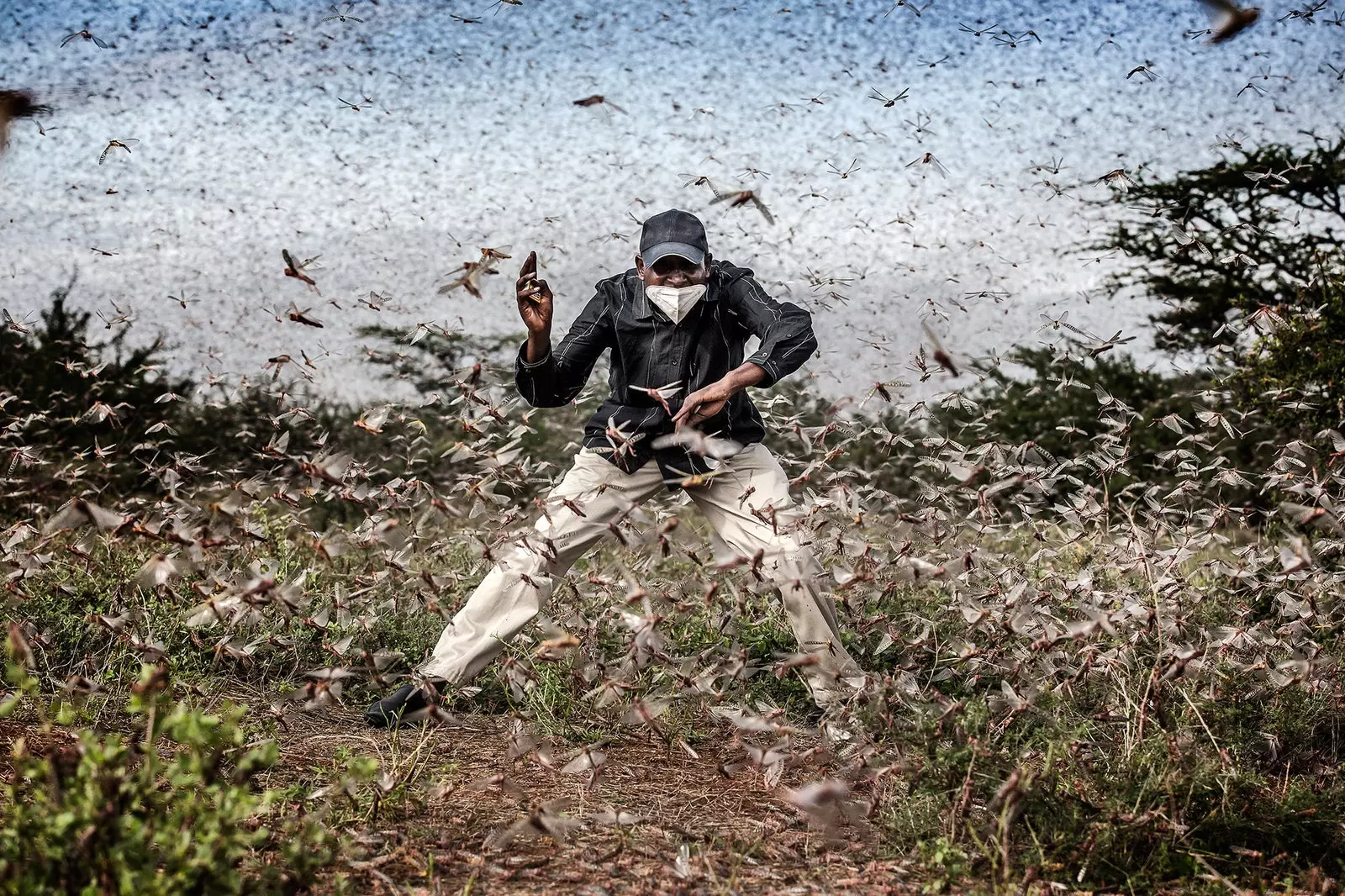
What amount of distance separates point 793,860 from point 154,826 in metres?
1.54

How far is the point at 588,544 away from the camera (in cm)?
389

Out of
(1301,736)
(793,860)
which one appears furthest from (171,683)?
(1301,736)

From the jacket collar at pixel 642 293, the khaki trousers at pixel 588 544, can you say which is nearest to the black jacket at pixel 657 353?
the jacket collar at pixel 642 293

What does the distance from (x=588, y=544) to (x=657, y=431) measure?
1.66ft

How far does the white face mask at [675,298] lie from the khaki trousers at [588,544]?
0.58m

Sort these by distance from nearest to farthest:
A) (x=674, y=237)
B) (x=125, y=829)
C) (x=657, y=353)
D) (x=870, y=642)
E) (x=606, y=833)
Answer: (x=125, y=829) < (x=606, y=833) < (x=674, y=237) < (x=657, y=353) < (x=870, y=642)

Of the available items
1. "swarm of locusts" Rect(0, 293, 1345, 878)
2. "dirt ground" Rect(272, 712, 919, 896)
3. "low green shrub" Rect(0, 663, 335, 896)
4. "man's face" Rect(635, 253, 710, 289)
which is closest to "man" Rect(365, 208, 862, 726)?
"man's face" Rect(635, 253, 710, 289)

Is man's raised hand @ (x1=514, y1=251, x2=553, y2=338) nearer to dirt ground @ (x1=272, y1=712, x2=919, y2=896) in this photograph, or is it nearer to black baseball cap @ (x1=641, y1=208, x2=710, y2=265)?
black baseball cap @ (x1=641, y1=208, x2=710, y2=265)

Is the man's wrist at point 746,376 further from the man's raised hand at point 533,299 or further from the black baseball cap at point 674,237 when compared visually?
the man's raised hand at point 533,299

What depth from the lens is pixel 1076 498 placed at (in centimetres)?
403

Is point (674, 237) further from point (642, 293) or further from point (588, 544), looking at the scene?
point (588, 544)

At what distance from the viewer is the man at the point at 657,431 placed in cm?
357

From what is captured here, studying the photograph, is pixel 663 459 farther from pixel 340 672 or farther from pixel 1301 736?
pixel 1301 736

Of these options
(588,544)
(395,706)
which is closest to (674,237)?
(588,544)
